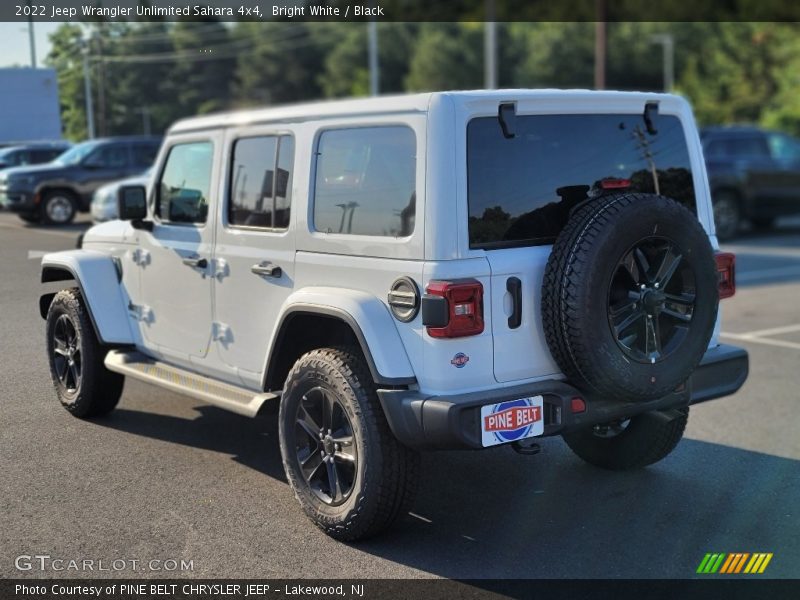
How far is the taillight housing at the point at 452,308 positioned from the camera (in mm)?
3912

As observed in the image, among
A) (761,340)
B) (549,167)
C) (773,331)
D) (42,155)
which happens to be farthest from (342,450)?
(773,331)

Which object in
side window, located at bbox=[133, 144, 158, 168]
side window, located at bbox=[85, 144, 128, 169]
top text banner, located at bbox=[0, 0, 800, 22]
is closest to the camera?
top text banner, located at bbox=[0, 0, 800, 22]

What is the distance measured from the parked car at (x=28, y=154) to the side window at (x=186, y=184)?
1.15 meters

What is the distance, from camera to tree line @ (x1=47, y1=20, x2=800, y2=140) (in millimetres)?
9016

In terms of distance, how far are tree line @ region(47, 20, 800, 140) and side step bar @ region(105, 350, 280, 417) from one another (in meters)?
Result: 2.63

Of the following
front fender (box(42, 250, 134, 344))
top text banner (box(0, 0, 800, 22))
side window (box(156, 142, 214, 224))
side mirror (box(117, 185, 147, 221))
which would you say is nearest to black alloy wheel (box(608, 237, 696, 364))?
side window (box(156, 142, 214, 224))

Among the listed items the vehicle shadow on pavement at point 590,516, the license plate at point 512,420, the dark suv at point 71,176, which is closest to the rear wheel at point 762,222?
the dark suv at point 71,176

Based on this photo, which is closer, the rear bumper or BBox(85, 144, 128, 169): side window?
the rear bumper

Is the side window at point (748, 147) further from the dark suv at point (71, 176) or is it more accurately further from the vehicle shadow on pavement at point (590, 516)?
the vehicle shadow on pavement at point (590, 516)

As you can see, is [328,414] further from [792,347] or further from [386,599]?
[792,347]

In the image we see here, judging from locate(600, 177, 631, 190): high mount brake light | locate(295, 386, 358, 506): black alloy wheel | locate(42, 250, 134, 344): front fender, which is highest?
locate(600, 177, 631, 190): high mount brake light

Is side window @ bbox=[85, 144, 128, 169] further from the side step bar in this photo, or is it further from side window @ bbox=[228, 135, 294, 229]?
side window @ bbox=[228, 135, 294, 229]

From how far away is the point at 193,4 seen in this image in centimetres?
559

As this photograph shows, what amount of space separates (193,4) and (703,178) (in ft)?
9.74
